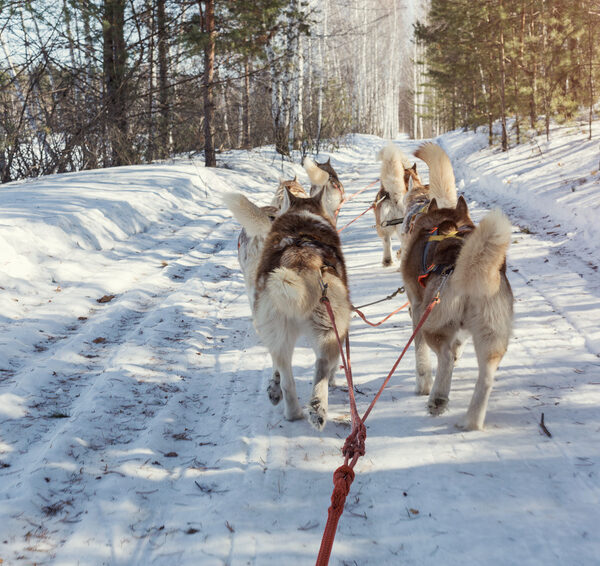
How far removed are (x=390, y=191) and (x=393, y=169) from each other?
328 millimetres

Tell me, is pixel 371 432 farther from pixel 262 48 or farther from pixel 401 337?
pixel 262 48

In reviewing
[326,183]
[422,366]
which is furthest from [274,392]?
[326,183]

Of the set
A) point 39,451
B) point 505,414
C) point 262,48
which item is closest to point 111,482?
point 39,451

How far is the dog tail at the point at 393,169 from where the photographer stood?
610 cm

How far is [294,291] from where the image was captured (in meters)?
2.42

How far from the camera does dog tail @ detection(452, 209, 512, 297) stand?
2242 millimetres

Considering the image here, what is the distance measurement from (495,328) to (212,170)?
1228 cm

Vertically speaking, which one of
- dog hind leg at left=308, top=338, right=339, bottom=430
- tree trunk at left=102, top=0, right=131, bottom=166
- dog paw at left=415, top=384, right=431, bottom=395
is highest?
tree trunk at left=102, top=0, right=131, bottom=166

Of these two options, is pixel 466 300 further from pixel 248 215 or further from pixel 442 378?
pixel 248 215

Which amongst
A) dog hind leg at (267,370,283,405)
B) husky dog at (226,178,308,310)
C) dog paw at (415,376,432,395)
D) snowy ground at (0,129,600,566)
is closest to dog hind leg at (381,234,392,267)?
snowy ground at (0,129,600,566)

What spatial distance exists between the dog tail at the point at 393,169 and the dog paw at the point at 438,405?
4.20 m

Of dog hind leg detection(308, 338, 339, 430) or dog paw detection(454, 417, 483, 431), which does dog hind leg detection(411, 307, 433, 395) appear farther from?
dog hind leg detection(308, 338, 339, 430)

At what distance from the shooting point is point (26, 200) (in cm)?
707

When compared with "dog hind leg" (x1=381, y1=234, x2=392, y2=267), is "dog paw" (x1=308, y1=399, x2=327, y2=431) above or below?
below
